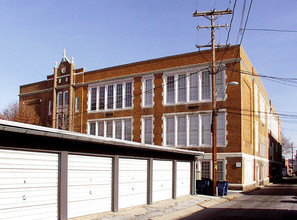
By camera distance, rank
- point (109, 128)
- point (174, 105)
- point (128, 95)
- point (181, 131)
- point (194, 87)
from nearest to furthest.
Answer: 1. point (194, 87)
2. point (181, 131)
3. point (174, 105)
4. point (128, 95)
5. point (109, 128)

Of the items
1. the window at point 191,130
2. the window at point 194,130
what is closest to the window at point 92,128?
the window at point 191,130

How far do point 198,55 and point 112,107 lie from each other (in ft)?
38.0

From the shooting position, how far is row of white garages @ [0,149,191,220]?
10812 mm

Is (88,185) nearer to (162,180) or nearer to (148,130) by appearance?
(162,180)

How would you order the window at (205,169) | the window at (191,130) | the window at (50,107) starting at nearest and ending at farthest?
the window at (191,130), the window at (205,169), the window at (50,107)

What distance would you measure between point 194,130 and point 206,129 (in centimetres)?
123

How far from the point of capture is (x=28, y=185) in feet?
37.3

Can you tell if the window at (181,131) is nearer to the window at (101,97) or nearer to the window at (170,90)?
the window at (170,90)

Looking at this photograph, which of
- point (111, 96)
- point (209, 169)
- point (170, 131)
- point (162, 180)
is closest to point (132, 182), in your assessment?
point (162, 180)

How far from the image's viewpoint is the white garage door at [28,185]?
10609 millimetres

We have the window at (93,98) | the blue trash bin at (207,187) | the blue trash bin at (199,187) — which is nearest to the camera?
the blue trash bin at (207,187)

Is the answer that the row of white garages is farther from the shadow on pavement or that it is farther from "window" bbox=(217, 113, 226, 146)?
"window" bbox=(217, 113, 226, 146)

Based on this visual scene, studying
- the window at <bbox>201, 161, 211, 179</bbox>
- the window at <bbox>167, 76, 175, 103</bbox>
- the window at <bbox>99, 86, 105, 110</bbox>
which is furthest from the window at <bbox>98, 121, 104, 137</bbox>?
the window at <bbox>201, 161, 211, 179</bbox>

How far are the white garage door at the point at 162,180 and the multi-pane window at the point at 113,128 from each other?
15210 mm
